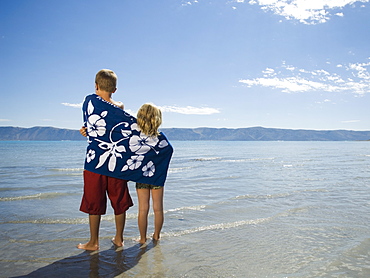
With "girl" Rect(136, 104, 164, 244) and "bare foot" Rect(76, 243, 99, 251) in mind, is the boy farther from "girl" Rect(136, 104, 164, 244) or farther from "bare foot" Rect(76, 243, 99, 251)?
"girl" Rect(136, 104, 164, 244)

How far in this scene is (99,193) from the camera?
3871mm

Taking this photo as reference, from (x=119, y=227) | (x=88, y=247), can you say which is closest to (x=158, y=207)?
(x=119, y=227)

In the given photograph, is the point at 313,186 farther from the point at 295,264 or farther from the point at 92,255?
the point at 92,255

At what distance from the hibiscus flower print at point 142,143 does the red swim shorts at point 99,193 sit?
48 centimetres

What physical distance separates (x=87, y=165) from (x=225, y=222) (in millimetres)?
3006

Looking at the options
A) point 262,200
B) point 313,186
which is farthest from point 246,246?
point 313,186

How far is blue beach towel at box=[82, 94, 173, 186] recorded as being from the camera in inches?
150

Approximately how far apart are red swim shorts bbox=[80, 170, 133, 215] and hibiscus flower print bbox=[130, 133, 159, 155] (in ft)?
1.59

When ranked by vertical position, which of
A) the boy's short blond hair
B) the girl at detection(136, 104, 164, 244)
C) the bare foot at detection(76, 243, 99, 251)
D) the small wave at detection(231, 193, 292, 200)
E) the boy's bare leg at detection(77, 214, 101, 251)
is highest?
the boy's short blond hair

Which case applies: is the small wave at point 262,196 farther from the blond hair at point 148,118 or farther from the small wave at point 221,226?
the blond hair at point 148,118

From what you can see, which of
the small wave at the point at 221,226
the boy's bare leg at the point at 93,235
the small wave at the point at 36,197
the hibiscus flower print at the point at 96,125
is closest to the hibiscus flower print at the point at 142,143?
the hibiscus flower print at the point at 96,125

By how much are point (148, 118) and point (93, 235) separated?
1848mm

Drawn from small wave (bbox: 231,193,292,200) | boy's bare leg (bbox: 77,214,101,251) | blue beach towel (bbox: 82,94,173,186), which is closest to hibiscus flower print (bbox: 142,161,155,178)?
blue beach towel (bbox: 82,94,173,186)

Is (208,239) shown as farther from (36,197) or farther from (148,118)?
(36,197)
